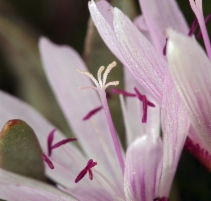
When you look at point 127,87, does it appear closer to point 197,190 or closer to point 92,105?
point 92,105

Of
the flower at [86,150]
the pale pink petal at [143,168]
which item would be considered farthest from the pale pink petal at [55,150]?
the pale pink petal at [143,168]

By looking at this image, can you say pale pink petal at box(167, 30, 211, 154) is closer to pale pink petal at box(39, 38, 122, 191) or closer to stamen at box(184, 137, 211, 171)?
stamen at box(184, 137, 211, 171)

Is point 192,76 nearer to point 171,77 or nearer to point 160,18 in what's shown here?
point 171,77

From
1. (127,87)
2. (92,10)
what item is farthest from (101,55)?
(92,10)

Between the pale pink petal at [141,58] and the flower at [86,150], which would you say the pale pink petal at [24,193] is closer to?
the flower at [86,150]

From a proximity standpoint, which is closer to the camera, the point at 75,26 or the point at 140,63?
the point at 140,63
